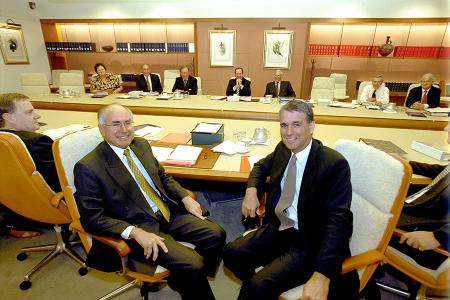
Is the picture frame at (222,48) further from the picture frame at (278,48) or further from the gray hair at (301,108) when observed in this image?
the gray hair at (301,108)

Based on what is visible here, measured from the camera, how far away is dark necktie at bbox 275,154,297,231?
142cm

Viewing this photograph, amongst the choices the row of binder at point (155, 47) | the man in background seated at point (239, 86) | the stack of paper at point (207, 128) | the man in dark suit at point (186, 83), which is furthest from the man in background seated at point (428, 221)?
the row of binder at point (155, 47)

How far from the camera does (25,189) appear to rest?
Answer: 5.26 feet

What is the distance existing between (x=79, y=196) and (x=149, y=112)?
2.22 m

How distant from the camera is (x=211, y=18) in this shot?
5785 mm

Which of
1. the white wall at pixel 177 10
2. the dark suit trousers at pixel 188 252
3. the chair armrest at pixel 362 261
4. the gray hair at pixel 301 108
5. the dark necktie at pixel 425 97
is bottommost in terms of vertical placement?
the dark suit trousers at pixel 188 252

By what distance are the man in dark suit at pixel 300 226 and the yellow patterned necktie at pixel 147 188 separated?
45 cm

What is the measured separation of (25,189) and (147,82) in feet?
14.0

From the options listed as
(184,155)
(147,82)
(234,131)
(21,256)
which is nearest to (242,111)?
(234,131)

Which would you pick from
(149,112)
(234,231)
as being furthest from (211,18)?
(234,231)

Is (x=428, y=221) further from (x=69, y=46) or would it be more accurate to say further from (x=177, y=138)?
(x=69, y=46)

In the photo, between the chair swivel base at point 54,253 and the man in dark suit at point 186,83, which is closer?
the chair swivel base at point 54,253

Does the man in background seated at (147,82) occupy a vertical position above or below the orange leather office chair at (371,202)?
above

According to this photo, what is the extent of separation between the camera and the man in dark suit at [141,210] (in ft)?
4.38
